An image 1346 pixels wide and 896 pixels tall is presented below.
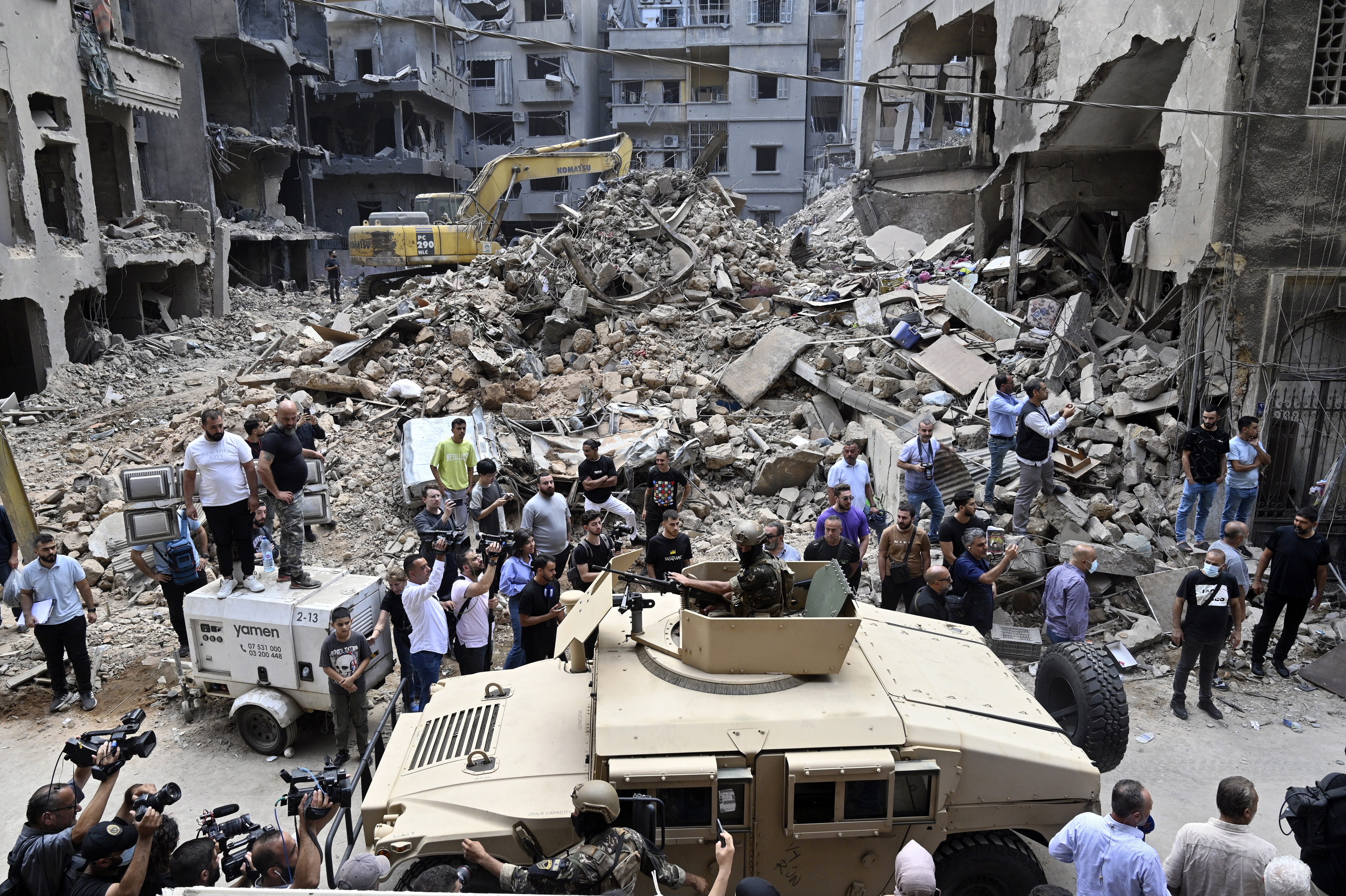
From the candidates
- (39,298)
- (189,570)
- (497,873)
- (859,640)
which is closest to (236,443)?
(189,570)

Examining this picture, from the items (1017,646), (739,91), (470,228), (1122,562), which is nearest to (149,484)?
(1017,646)

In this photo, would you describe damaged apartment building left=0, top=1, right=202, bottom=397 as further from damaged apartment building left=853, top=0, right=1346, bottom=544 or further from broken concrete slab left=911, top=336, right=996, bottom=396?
damaged apartment building left=853, top=0, right=1346, bottom=544

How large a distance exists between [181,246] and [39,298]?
6.01 m

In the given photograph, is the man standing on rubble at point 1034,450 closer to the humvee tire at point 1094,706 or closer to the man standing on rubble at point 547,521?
the humvee tire at point 1094,706

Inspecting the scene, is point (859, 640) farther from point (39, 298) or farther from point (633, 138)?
point (633, 138)

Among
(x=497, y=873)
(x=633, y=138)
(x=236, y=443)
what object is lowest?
(x=497, y=873)

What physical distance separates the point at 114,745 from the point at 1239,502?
31.3 ft

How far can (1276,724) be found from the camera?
7363 millimetres

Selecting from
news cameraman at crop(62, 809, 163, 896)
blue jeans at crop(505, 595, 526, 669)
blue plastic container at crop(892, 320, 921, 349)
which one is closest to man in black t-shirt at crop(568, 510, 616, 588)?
blue jeans at crop(505, 595, 526, 669)

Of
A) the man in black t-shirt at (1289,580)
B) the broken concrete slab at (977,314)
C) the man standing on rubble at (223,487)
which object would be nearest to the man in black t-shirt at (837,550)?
the man in black t-shirt at (1289,580)

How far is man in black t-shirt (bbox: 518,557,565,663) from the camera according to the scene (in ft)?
22.7

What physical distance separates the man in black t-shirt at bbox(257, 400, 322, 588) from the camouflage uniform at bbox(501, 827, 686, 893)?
4.27 meters

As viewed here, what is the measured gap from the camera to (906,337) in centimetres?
1292

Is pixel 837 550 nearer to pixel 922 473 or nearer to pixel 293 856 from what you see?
pixel 922 473
